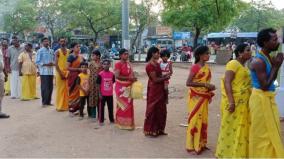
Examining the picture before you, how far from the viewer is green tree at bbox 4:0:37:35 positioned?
38544 mm

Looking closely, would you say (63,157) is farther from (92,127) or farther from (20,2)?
(20,2)

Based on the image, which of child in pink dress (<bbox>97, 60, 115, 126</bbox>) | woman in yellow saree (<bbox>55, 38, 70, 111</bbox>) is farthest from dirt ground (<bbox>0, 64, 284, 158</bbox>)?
child in pink dress (<bbox>97, 60, 115, 126</bbox>)

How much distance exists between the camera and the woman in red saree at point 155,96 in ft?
22.0

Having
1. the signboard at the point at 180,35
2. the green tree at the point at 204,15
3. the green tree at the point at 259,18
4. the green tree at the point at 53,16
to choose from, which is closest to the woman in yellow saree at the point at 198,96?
the green tree at the point at 204,15

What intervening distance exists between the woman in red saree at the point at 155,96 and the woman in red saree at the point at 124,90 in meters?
0.65

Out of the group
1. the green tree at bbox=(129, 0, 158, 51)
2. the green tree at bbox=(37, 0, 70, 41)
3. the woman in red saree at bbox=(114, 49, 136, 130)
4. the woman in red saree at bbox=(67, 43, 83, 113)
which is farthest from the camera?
the green tree at bbox=(37, 0, 70, 41)

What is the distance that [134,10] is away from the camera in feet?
111

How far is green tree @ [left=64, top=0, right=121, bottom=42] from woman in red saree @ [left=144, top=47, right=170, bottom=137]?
82.0ft

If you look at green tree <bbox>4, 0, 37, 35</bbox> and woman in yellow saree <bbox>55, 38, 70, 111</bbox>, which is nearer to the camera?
woman in yellow saree <bbox>55, 38, 70, 111</bbox>

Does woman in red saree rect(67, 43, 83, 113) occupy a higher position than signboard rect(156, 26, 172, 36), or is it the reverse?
signboard rect(156, 26, 172, 36)

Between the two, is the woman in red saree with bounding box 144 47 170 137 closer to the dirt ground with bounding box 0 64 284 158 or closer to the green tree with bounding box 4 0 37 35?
the dirt ground with bounding box 0 64 284 158

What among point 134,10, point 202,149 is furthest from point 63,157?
point 134,10

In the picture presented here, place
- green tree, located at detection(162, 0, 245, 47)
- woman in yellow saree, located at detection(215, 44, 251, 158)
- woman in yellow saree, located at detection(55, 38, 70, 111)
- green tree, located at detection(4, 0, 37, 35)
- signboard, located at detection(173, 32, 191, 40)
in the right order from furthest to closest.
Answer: signboard, located at detection(173, 32, 191, 40)
green tree, located at detection(4, 0, 37, 35)
green tree, located at detection(162, 0, 245, 47)
woman in yellow saree, located at detection(55, 38, 70, 111)
woman in yellow saree, located at detection(215, 44, 251, 158)

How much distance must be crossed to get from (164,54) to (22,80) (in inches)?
234
